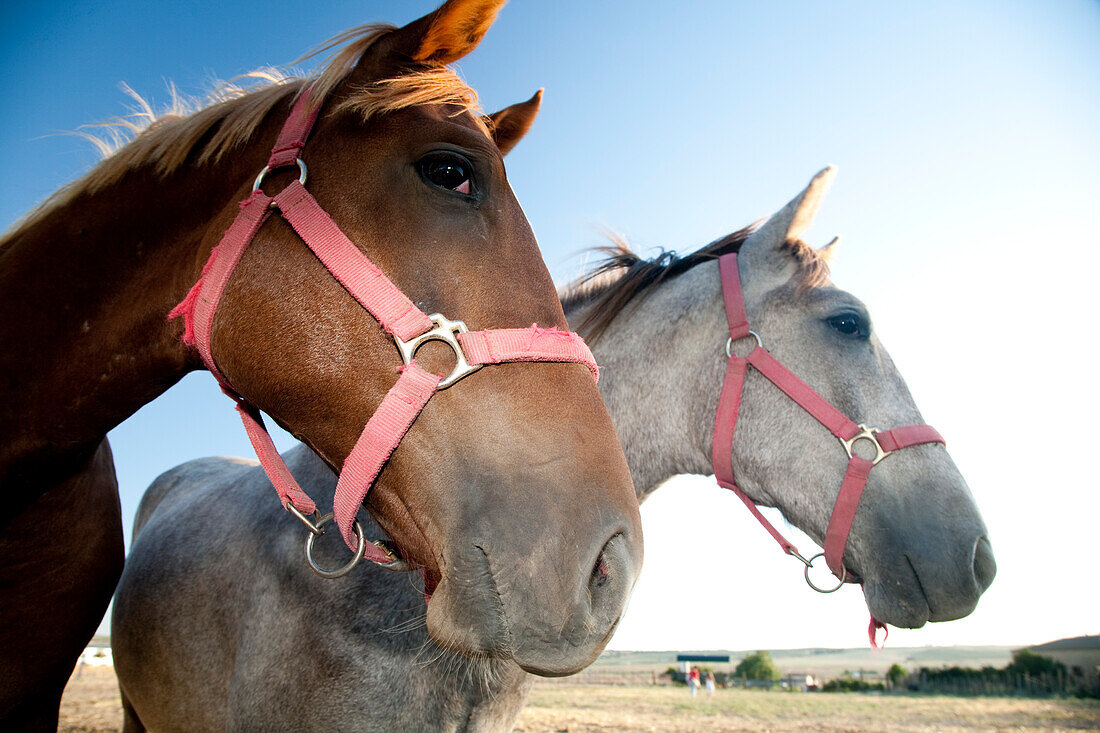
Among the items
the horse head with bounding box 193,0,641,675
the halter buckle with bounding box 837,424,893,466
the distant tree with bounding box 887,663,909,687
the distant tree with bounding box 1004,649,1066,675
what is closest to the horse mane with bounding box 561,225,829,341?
the halter buckle with bounding box 837,424,893,466

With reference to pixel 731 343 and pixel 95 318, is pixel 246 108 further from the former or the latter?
pixel 731 343

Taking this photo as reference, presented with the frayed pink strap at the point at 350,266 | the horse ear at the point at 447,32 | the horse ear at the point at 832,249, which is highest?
the horse ear at the point at 447,32

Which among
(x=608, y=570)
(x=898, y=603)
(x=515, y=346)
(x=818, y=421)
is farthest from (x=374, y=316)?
(x=898, y=603)

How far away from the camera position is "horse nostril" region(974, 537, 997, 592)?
232 cm

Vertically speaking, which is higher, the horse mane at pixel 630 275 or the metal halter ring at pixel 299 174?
the metal halter ring at pixel 299 174

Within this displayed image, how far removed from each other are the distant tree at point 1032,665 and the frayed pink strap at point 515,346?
2177 inches

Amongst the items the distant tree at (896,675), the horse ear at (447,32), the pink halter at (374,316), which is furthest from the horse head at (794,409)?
the distant tree at (896,675)

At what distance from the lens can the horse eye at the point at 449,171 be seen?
1.42m

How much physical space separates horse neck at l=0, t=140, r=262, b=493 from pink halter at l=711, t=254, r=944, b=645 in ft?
7.24

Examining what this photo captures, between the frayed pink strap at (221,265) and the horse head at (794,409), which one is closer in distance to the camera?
the frayed pink strap at (221,265)

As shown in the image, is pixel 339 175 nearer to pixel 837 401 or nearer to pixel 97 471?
pixel 97 471

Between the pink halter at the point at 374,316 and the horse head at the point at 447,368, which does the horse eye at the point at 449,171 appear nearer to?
the horse head at the point at 447,368

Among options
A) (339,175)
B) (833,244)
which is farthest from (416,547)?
(833,244)

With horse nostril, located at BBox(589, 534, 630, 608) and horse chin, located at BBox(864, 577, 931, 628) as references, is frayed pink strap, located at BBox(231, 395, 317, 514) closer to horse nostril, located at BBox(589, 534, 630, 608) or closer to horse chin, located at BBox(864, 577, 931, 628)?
horse nostril, located at BBox(589, 534, 630, 608)
